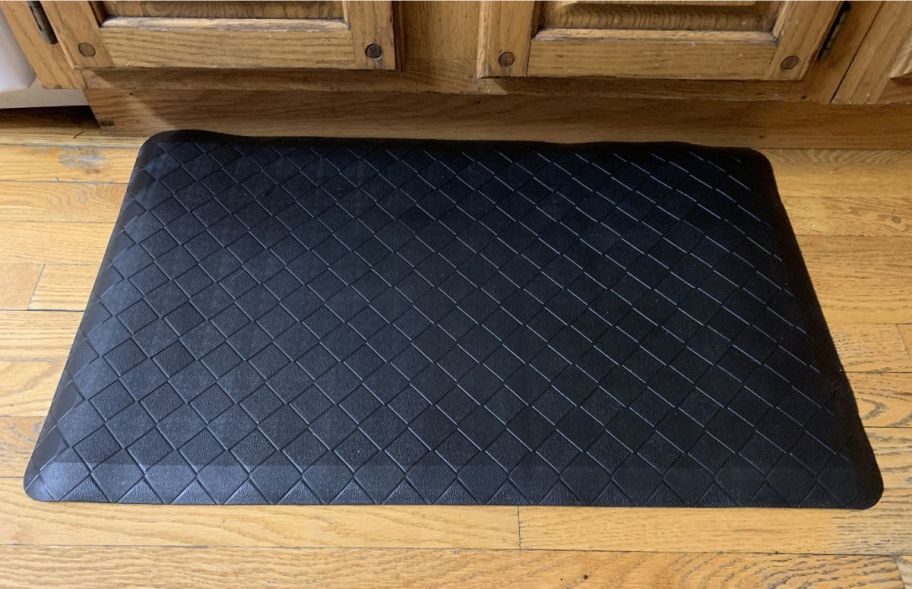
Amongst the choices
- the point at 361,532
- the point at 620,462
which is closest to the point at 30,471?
the point at 361,532

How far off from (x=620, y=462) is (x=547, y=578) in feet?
0.49

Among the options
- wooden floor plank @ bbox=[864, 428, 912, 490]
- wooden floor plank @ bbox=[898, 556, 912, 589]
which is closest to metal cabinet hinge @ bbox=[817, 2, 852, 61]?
wooden floor plank @ bbox=[864, 428, 912, 490]

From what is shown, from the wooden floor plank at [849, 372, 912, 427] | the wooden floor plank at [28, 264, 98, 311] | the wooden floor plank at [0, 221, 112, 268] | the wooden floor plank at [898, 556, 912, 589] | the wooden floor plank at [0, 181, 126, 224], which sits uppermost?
the wooden floor plank at [0, 181, 126, 224]

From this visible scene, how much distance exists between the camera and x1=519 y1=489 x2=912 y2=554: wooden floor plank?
793 millimetres

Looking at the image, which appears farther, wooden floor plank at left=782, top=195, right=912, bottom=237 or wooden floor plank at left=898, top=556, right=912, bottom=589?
wooden floor plank at left=782, top=195, right=912, bottom=237

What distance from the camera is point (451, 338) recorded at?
93 centimetres

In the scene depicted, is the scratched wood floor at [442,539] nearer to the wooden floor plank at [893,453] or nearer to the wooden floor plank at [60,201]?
the wooden floor plank at [893,453]

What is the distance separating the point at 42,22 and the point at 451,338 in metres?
0.62

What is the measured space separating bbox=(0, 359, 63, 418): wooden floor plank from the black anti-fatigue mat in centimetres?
3

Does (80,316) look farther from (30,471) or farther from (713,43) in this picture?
(713,43)

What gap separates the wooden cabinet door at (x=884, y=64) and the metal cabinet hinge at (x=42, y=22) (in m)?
0.98

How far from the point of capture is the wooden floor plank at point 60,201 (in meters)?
1.04

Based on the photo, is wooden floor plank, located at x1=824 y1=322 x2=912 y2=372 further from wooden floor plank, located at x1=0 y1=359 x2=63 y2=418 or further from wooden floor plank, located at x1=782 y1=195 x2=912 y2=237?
wooden floor plank, located at x1=0 y1=359 x2=63 y2=418

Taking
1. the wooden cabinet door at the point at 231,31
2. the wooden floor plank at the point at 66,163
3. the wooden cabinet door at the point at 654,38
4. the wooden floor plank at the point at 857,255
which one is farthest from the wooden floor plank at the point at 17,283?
the wooden floor plank at the point at 857,255
